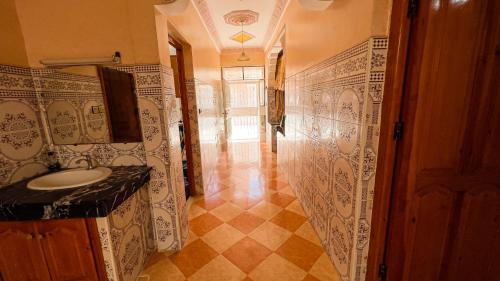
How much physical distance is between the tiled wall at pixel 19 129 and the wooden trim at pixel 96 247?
76cm

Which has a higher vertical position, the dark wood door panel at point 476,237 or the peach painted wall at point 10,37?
the peach painted wall at point 10,37

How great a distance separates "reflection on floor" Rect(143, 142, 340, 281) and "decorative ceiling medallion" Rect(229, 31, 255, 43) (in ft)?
9.60

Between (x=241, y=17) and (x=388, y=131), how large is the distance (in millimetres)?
2900

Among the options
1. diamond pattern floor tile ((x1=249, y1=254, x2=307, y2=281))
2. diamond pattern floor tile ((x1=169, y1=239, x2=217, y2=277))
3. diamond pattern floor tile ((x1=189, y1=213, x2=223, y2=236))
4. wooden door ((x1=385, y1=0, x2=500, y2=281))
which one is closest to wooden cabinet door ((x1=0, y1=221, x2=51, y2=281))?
diamond pattern floor tile ((x1=169, y1=239, x2=217, y2=277))

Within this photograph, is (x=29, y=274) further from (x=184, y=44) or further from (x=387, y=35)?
(x=387, y=35)

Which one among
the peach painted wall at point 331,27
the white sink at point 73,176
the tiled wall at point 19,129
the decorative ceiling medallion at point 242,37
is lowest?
the white sink at point 73,176

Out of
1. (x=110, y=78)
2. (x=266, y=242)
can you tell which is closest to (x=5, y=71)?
(x=110, y=78)

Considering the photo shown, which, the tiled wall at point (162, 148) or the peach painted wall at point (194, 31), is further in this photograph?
the peach painted wall at point (194, 31)

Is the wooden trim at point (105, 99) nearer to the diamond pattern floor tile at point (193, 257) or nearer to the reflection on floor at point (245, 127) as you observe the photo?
the diamond pattern floor tile at point (193, 257)

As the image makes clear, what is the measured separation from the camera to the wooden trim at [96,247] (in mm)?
1140

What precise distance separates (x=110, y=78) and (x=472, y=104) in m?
2.22

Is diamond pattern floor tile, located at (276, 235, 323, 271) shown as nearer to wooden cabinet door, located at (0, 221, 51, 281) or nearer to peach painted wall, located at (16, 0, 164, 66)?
wooden cabinet door, located at (0, 221, 51, 281)

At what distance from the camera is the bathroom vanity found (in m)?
1.07

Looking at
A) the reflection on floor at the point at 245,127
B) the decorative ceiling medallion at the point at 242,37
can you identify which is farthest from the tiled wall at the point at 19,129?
the reflection on floor at the point at 245,127
